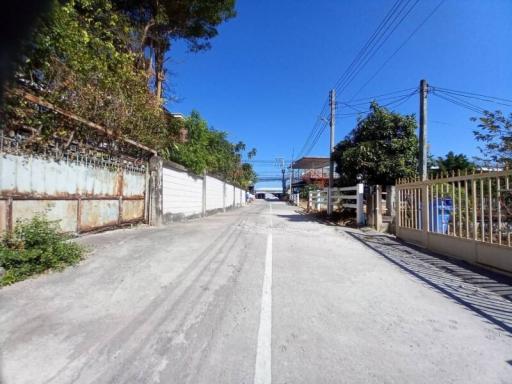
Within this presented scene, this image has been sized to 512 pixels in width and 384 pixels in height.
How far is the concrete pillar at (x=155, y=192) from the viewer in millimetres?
12555

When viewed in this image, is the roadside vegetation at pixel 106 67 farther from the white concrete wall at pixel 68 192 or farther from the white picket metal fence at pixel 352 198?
the white picket metal fence at pixel 352 198

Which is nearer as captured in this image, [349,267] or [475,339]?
[475,339]

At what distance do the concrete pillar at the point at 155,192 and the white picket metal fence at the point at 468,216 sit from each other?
879 centimetres

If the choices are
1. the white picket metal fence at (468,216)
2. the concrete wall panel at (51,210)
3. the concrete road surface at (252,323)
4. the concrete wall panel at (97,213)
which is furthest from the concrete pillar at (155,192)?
the white picket metal fence at (468,216)

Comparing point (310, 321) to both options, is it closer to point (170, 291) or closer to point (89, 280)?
point (170, 291)

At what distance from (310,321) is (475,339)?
172 cm

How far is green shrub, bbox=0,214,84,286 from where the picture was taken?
16.6 feet

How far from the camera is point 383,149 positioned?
14.6m

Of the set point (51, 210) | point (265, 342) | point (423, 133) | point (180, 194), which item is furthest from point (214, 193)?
point (265, 342)

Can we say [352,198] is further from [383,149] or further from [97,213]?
[97,213]

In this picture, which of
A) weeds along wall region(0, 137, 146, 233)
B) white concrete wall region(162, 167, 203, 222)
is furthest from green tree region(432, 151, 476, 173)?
weeds along wall region(0, 137, 146, 233)

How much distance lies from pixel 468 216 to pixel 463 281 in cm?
202

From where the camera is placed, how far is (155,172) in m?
12.8

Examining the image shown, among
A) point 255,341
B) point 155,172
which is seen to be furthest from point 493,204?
point 155,172
